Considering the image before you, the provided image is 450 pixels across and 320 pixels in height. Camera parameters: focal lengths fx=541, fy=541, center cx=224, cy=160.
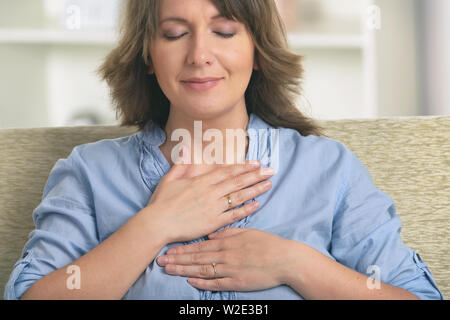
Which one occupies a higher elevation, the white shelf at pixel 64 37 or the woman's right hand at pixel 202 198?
the white shelf at pixel 64 37

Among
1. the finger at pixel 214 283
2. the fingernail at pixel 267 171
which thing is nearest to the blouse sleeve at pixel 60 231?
the finger at pixel 214 283

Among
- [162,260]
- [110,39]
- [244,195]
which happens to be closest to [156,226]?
[162,260]

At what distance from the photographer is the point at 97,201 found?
106 cm

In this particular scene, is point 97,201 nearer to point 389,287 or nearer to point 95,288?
point 95,288

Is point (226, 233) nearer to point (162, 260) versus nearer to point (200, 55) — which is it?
point (162, 260)

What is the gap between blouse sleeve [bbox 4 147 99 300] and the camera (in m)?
0.97

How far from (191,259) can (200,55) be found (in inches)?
14.5

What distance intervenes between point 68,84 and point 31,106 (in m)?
0.20

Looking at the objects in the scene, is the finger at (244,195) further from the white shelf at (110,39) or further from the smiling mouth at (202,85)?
the white shelf at (110,39)

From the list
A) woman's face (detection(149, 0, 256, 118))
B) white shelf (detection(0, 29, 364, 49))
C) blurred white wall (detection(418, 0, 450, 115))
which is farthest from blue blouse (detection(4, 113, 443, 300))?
white shelf (detection(0, 29, 364, 49))

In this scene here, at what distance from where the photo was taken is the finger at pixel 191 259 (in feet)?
3.14

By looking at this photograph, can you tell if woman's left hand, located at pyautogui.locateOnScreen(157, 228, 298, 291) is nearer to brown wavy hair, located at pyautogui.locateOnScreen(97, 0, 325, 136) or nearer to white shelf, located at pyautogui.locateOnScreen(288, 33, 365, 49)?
brown wavy hair, located at pyautogui.locateOnScreen(97, 0, 325, 136)
